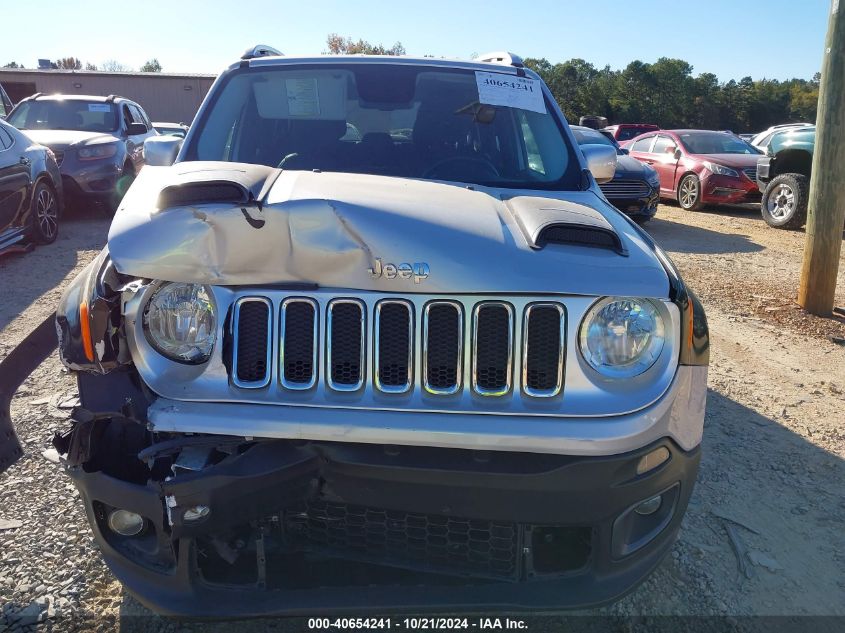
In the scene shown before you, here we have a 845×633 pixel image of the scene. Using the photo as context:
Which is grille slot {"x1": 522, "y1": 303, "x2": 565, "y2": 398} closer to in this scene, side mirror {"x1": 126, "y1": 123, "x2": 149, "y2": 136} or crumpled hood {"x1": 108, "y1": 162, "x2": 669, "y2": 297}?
crumpled hood {"x1": 108, "y1": 162, "x2": 669, "y2": 297}

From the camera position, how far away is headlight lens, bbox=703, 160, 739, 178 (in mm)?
12000

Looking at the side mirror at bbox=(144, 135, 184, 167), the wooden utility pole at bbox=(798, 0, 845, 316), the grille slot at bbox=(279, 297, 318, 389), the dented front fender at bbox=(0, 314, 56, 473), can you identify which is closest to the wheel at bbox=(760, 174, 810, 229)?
the wooden utility pole at bbox=(798, 0, 845, 316)

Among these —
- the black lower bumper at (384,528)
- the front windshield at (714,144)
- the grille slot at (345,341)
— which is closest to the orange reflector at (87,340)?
the black lower bumper at (384,528)

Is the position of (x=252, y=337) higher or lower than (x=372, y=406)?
higher

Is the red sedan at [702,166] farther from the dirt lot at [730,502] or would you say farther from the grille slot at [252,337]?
the grille slot at [252,337]

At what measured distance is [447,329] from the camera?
6.44 feet

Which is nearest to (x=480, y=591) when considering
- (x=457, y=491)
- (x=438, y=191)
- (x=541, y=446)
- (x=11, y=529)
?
(x=457, y=491)

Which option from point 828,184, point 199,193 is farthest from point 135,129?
point 199,193

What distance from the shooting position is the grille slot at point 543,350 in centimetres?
193

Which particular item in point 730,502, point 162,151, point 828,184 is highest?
point 162,151

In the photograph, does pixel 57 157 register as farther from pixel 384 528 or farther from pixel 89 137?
pixel 384 528

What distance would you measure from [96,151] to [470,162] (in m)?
8.01

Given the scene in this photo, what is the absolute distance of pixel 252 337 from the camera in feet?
6.48

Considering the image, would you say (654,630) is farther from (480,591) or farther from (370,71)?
(370,71)
